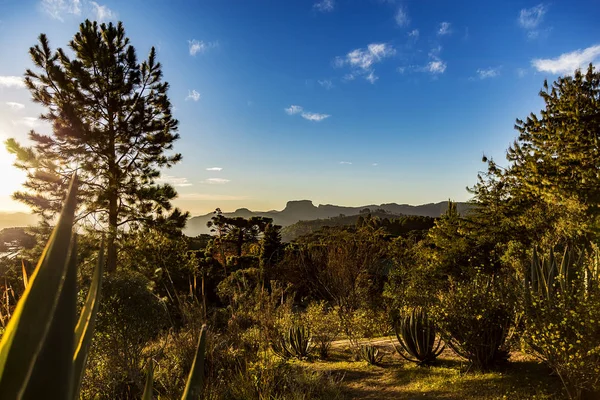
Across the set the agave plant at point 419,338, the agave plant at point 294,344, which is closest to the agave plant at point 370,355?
the agave plant at point 419,338

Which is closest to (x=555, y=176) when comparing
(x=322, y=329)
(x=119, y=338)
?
(x=322, y=329)

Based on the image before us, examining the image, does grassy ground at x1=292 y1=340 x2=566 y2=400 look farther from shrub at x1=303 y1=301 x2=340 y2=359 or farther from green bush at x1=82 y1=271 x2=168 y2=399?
green bush at x1=82 y1=271 x2=168 y2=399

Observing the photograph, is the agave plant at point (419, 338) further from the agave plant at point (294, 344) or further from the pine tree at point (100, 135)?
the pine tree at point (100, 135)

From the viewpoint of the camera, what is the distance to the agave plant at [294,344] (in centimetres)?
682

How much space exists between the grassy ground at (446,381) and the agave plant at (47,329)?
15.9ft

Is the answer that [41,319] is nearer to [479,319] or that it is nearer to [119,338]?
[479,319]

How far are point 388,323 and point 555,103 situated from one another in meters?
18.2

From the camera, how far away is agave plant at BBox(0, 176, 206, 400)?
45cm

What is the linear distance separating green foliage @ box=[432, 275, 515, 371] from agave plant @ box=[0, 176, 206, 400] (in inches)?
205

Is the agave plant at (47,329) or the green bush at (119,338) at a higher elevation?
the agave plant at (47,329)

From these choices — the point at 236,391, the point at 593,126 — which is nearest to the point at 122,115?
the point at 236,391

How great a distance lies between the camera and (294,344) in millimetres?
6871

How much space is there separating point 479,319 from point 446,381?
1046mm

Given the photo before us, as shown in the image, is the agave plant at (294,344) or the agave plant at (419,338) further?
the agave plant at (294,344)
